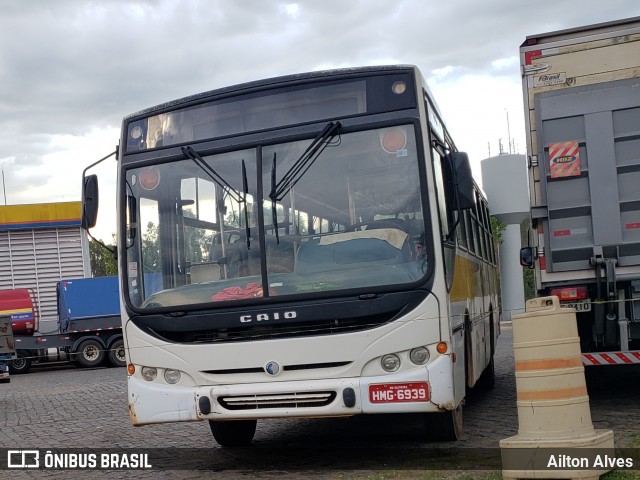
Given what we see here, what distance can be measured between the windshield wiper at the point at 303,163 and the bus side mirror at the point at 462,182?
101cm

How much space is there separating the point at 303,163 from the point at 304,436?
336cm

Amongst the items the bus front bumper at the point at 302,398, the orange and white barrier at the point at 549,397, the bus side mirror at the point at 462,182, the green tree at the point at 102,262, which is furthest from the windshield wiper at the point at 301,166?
the green tree at the point at 102,262

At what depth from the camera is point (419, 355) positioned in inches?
273

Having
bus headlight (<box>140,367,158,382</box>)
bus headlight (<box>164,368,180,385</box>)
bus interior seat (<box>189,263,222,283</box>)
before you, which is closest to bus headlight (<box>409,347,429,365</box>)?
bus interior seat (<box>189,263,222,283</box>)

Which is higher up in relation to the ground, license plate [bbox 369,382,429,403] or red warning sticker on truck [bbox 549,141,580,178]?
red warning sticker on truck [bbox 549,141,580,178]

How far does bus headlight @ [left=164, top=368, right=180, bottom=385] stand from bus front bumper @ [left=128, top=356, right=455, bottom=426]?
5 centimetres

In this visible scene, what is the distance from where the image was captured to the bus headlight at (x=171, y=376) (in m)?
7.43

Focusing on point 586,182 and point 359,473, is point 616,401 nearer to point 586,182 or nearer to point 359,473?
point 586,182

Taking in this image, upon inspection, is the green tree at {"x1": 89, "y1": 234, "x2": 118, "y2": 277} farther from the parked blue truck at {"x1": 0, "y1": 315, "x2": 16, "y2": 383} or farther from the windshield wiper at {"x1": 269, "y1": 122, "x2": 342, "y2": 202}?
the windshield wiper at {"x1": 269, "y1": 122, "x2": 342, "y2": 202}

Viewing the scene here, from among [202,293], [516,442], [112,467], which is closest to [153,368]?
[202,293]

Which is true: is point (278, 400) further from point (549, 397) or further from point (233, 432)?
point (549, 397)

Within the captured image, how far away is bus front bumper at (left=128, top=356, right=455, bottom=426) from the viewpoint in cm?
687

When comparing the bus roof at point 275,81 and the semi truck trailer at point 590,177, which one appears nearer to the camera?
the bus roof at point 275,81

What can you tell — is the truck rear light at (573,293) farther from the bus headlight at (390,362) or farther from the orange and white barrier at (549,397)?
the orange and white barrier at (549,397)
